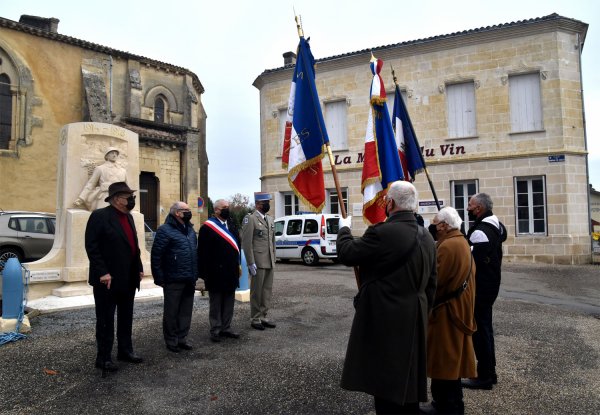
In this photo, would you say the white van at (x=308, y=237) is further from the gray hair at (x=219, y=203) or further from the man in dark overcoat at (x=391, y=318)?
the man in dark overcoat at (x=391, y=318)

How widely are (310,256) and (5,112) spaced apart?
53.1ft

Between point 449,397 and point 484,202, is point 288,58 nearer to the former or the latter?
point 484,202

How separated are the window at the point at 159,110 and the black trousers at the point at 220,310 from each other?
946 inches

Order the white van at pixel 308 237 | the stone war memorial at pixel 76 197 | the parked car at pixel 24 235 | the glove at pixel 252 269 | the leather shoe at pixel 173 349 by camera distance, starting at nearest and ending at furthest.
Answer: the leather shoe at pixel 173 349 < the glove at pixel 252 269 < the stone war memorial at pixel 76 197 < the parked car at pixel 24 235 < the white van at pixel 308 237

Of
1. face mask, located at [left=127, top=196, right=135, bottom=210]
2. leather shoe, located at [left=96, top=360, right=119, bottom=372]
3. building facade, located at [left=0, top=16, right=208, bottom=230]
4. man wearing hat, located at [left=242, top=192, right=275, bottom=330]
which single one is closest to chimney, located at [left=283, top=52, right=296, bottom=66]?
building facade, located at [left=0, top=16, right=208, bottom=230]

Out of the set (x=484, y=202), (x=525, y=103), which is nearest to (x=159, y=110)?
(x=525, y=103)

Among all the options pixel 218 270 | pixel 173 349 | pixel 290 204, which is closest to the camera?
pixel 173 349

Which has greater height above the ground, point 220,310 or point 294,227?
point 294,227

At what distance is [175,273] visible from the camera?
5168mm

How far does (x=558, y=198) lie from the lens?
15484 mm

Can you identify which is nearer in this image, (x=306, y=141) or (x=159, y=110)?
(x=306, y=141)

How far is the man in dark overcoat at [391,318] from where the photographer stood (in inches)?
106

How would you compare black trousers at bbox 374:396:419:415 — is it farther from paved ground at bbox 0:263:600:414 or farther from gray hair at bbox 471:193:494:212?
gray hair at bbox 471:193:494:212

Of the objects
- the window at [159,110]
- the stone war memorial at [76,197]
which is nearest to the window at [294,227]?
the stone war memorial at [76,197]
